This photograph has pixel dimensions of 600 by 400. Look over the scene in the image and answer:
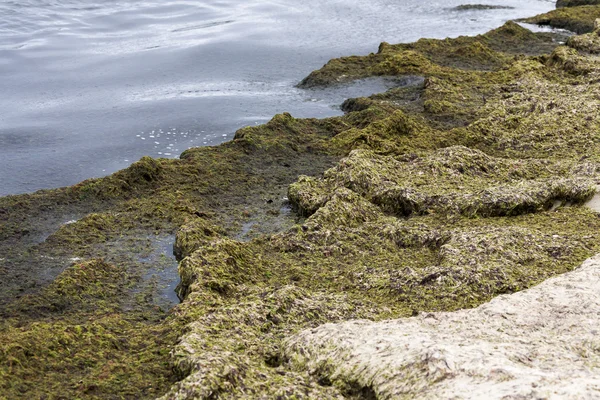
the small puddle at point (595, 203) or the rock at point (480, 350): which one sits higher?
the rock at point (480, 350)

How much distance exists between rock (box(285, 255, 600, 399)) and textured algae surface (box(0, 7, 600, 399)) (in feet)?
0.74

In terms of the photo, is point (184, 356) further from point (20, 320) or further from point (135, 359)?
point (20, 320)

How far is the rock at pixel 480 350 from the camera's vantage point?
421 centimetres

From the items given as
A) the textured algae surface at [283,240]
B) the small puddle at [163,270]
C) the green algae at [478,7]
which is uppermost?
the green algae at [478,7]

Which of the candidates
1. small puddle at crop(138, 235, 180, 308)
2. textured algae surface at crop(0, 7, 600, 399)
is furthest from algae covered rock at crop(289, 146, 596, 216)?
small puddle at crop(138, 235, 180, 308)

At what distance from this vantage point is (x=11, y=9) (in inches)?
886

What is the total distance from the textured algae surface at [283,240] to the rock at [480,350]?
0.23 meters

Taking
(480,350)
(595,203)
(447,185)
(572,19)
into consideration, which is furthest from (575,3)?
(480,350)

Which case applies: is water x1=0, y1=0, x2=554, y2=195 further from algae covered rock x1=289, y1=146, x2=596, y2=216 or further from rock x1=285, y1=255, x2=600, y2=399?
rock x1=285, y1=255, x2=600, y2=399

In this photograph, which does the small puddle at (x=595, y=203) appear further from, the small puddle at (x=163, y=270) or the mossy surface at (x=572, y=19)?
the mossy surface at (x=572, y=19)

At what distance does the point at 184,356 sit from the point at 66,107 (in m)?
10.4

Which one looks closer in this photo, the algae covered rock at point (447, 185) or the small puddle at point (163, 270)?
the small puddle at point (163, 270)

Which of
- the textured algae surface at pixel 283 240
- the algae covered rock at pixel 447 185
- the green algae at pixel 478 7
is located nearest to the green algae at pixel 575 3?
the green algae at pixel 478 7

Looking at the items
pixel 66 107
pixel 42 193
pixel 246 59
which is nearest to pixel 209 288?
pixel 42 193
